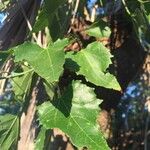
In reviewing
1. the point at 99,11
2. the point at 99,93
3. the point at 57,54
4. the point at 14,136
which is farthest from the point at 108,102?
the point at 57,54

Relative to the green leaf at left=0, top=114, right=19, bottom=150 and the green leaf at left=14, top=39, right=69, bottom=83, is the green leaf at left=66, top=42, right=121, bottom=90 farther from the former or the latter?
the green leaf at left=0, top=114, right=19, bottom=150

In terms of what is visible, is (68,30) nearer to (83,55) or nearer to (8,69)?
(8,69)

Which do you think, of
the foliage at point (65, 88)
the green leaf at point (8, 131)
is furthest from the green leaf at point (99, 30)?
the green leaf at point (8, 131)

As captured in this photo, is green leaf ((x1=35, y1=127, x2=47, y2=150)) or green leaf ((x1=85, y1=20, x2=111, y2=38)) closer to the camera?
green leaf ((x1=35, y1=127, x2=47, y2=150))

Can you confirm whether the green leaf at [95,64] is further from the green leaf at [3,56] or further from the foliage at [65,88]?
the green leaf at [3,56]

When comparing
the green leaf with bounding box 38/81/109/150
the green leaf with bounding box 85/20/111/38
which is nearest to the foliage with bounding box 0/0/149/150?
the green leaf with bounding box 38/81/109/150
